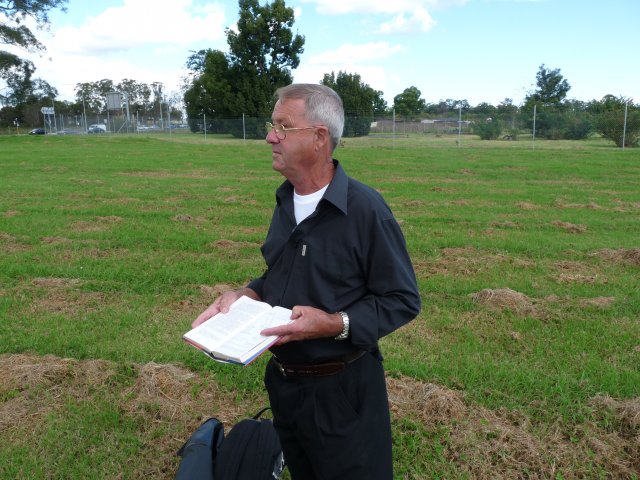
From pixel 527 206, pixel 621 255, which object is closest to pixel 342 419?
pixel 621 255

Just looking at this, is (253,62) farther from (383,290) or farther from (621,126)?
(383,290)

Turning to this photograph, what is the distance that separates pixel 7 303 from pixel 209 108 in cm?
5214

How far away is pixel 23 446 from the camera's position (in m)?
3.52

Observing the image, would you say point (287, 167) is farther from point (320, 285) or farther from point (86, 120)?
point (86, 120)

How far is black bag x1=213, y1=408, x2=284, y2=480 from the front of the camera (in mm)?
2969

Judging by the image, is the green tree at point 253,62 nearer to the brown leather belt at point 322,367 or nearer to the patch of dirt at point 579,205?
the patch of dirt at point 579,205

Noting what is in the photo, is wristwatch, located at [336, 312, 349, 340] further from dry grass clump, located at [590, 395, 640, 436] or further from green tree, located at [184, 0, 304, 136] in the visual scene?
green tree, located at [184, 0, 304, 136]

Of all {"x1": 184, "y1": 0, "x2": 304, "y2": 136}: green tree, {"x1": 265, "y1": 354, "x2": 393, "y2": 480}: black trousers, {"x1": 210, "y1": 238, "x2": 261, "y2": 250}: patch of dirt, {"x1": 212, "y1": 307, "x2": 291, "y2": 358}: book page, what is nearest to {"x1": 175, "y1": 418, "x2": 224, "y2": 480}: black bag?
{"x1": 265, "y1": 354, "x2": 393, "y2": 480}: black trousers

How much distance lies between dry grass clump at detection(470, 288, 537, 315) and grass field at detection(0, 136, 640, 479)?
0.06ft

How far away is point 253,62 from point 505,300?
165 ft

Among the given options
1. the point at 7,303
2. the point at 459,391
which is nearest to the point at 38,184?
the point at 7,303

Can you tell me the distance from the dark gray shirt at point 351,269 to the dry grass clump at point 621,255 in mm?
6025

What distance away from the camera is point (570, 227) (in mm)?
9133

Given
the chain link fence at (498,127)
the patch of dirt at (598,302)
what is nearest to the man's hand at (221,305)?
the patch of dirt at (598,302)
